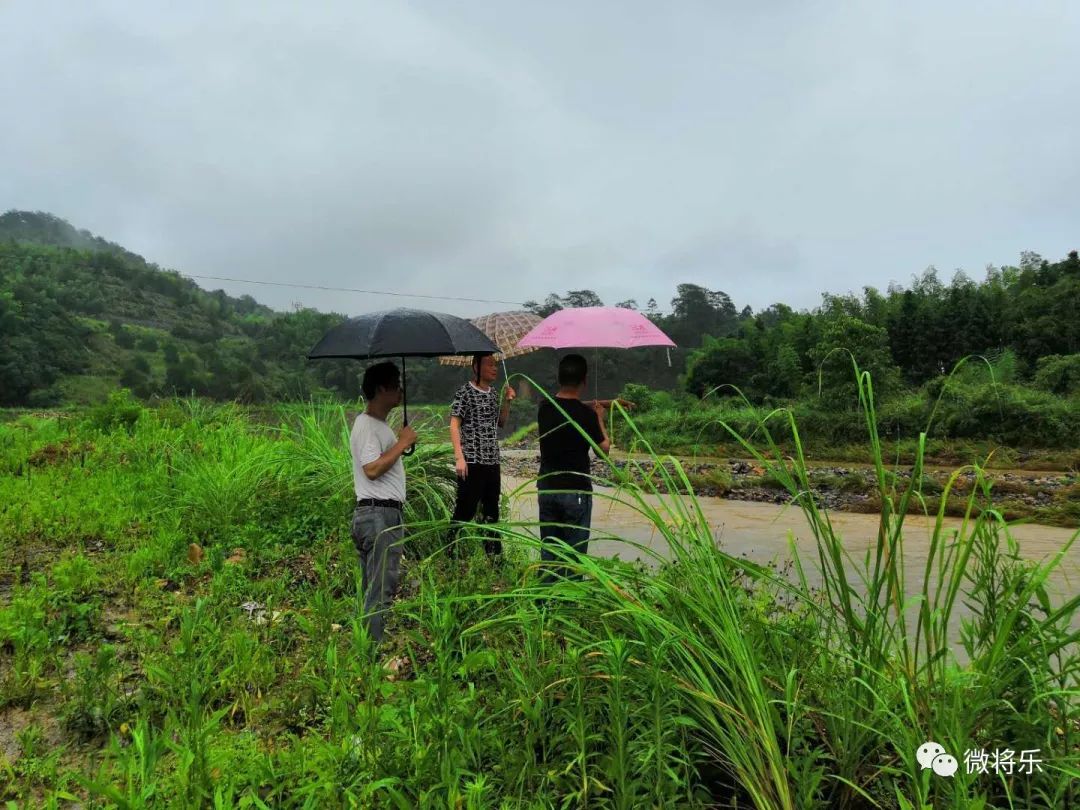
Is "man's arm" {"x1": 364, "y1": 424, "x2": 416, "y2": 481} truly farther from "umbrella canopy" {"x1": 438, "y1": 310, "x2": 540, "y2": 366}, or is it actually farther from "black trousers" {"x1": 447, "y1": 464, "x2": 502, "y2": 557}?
"umbrella canopy" {"x1": 438, "y1": 310, "x2": 540, "y2": 366}

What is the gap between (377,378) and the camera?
2.88 meters

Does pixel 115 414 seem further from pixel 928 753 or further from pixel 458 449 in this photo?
pixel 928 753

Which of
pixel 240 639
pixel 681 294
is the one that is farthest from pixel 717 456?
pixel 681 294

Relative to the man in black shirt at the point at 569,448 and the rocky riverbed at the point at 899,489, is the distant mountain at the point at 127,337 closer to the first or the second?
the rocky riverbed at the point at 899,489

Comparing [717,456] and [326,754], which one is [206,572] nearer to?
[326,754]

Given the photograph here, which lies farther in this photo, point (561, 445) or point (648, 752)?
point (561, 445)

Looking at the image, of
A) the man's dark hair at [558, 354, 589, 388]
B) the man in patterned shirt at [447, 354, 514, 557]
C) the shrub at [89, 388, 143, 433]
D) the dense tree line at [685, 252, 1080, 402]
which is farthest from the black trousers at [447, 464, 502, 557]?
the dense tree line at [685, 252, 1080, 402]

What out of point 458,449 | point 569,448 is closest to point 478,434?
point 458,449

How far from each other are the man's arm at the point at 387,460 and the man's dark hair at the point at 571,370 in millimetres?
891

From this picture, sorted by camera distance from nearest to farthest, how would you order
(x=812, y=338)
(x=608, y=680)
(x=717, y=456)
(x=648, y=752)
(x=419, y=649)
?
1. (x=648, y=752)
2. (x=608, y=680)
3. (x=419, y=649)
4. (x=717, y=456)
5. (x=812, y=338)

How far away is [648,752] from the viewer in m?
1.50

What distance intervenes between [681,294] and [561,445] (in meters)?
48.2

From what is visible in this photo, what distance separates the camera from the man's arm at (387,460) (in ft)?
9.38

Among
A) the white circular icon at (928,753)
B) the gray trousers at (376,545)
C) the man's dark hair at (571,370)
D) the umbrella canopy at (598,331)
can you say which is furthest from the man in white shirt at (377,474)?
the white circular icon at (928,753)
